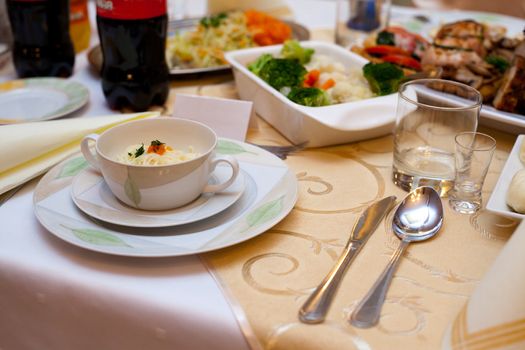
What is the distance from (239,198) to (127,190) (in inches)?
6.3

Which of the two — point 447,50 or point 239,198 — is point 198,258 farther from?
point 447,50

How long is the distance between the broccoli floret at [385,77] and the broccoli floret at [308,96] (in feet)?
0.38

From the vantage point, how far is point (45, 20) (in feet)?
4.34

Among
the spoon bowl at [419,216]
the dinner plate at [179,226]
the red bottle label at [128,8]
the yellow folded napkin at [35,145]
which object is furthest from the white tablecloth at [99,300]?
the red bottle label at [128,8]

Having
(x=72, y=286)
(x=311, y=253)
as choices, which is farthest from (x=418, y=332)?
(x=72, y=286)

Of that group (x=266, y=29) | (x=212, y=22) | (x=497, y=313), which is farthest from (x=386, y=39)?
(x=497, y=313)

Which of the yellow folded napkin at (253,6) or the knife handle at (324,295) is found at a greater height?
the yellow folded napkin at (253,6)

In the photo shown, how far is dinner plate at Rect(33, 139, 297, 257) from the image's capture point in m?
0.70

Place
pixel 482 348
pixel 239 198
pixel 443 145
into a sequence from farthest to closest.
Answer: pixel 443 145, pixel 239 198, pixel 482 348

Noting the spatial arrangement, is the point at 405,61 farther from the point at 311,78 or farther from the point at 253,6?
the point at 253,6

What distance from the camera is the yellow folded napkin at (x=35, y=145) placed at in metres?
0.91

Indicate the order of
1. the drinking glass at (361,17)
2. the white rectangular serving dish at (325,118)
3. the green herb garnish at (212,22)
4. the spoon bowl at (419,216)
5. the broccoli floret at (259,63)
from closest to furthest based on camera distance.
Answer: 1. the spoon bowl at (419,216)
2. the white rectangular serving dish at (325,118)
3. the broccoli floret at (259,63)
4. the green herb garnish at (212,22)
5. the drinking glass at (361,17)

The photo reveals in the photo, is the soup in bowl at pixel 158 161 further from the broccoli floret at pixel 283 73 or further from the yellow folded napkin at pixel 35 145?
the broccoli floret at pixel 283 73

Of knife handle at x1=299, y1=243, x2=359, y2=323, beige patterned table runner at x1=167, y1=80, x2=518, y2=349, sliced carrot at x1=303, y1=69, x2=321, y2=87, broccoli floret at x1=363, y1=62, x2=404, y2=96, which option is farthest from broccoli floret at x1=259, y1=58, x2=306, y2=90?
knife handle at x1=299, y1=243, x2=359, y2=323
